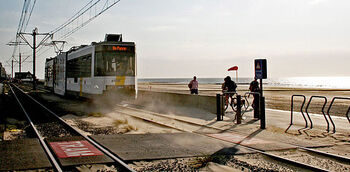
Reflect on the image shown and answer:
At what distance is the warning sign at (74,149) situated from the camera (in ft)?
22.2

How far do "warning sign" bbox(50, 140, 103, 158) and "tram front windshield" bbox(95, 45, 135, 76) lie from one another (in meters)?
10.1

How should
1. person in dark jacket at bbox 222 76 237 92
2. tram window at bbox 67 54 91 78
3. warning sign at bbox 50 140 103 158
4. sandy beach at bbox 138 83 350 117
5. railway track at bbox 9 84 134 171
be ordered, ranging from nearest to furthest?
railway track at bbox 9 84 134 171
warning sign at bbox 50 140 103 158
person in dark jacket at bbox 222 76 237 92
tram window at bbox 67 54 91 78
sandy beach at bbox 138 83 350 117

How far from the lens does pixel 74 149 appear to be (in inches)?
286

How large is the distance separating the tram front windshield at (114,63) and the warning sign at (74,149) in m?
10.1

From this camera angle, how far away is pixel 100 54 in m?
17.9

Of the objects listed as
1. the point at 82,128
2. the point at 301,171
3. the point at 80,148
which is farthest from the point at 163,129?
the point at 301,171

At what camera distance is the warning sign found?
6773mm

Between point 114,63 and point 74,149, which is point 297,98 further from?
point 74,149

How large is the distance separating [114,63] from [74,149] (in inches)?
443

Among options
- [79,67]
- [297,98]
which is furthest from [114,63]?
[297,98]

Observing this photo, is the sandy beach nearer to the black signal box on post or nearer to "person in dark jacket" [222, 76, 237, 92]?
"person in dark jacket" [222, 76, 237, 92]

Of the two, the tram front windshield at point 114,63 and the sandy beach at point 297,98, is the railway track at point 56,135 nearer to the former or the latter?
the tram front windshield at point 114,63

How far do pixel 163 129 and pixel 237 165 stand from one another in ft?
15.6

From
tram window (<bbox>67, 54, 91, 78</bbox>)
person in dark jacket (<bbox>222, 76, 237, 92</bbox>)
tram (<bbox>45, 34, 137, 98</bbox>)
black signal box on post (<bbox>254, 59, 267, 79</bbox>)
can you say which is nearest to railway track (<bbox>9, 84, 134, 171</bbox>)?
tram (<bbox>45, 34, 137, 98</bbox>)
